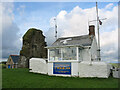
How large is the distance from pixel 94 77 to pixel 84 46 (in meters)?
4.46

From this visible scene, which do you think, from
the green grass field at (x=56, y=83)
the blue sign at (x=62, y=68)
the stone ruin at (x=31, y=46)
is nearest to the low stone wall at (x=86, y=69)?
the blue sign at (x=62, y=68)

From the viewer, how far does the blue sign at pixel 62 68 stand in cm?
1523

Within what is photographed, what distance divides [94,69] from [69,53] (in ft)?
12.9

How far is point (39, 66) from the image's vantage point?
17375mm

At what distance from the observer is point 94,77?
45.4ft

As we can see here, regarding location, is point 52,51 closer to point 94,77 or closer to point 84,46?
point 84,46

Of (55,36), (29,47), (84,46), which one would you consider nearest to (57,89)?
(84,46)

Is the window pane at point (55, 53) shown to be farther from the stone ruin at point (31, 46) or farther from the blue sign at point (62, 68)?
the stone ruin at point (31, 46)

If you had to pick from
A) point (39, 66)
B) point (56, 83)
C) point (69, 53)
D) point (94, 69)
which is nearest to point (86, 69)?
point (94, 69)

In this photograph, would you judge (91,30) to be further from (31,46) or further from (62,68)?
(31,46)

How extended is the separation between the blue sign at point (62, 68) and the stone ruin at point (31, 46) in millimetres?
17230

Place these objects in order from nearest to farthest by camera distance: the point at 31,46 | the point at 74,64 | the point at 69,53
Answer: the point at 74,64, the point at 69,53, the point at 31,46

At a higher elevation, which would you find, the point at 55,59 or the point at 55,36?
the point at 55,36

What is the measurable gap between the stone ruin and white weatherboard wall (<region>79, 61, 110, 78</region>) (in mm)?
20068
